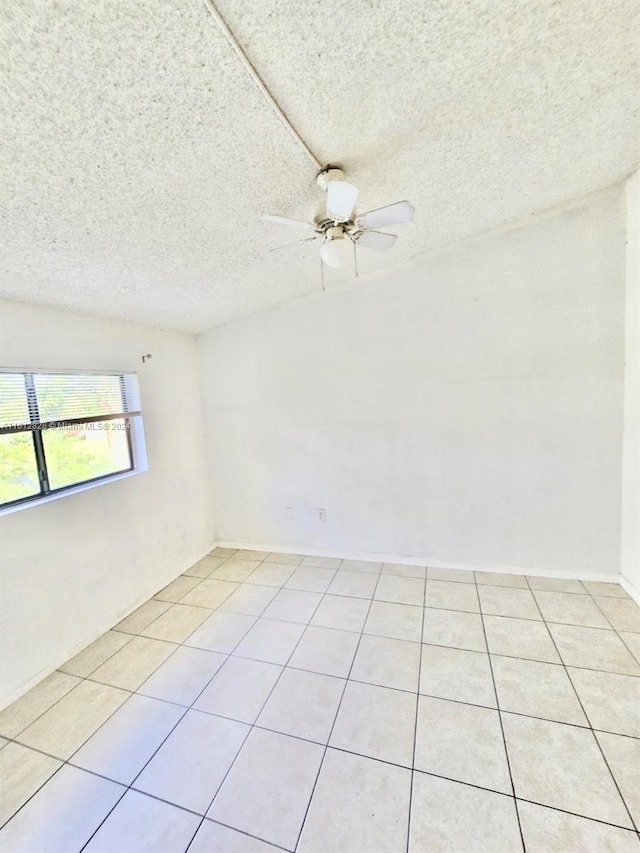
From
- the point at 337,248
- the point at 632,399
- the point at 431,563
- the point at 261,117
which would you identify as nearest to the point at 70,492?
the point at 337,248

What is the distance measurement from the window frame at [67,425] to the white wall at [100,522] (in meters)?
0.05

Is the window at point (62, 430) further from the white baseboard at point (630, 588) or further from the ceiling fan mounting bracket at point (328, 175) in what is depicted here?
the white baseboard at point (630, 588)

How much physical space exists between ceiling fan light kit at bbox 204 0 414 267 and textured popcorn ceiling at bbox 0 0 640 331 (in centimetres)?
5

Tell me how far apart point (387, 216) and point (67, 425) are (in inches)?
90.6

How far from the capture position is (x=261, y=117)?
49.3 inches

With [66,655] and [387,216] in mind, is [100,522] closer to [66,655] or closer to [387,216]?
[66,655]

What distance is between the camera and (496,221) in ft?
8.23

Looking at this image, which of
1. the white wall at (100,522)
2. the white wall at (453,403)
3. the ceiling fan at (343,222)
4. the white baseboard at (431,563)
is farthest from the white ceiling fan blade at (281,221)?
the white baseboard at (431,563)

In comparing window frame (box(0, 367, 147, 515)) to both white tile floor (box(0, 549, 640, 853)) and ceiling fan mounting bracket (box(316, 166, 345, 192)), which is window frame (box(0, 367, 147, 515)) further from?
ceiling fan mounting bracket (box(316, 166, 345, 192))

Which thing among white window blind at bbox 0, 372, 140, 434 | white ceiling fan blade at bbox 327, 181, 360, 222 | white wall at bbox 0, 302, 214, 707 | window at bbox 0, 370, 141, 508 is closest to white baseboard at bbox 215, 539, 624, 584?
white wall at bbox 0, 302, 214, 707

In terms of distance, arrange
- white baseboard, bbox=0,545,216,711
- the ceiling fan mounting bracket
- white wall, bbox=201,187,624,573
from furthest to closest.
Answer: white wall, bbox=201,187,624,573 → white baseboard, bbox=0,545,216,711 → the ceiling fan mounting bracket

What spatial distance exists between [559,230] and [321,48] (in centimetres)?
225

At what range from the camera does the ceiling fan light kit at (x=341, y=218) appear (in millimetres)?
1337

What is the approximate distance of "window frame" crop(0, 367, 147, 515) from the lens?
207 centimetres
